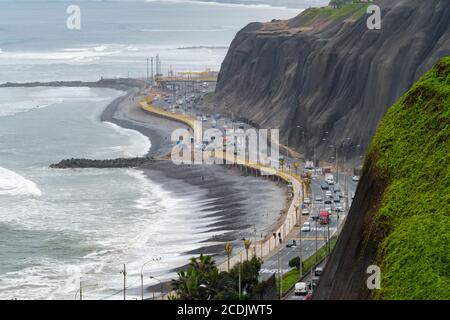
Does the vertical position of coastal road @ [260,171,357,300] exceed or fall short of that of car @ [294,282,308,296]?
it falls short

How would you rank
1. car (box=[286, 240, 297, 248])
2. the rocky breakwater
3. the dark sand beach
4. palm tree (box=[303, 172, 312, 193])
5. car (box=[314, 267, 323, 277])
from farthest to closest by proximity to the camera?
1. the rocky breakwater
2. palm tree (box=[303, 172, 312, 193])
3. the dark sand beach
4. car (box=[286, 240, 297, 248])
5. car (box=[314, 267, 323, 277])

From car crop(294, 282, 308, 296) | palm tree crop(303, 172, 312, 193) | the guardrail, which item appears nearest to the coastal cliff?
car crop(294, 282, 308, 296)

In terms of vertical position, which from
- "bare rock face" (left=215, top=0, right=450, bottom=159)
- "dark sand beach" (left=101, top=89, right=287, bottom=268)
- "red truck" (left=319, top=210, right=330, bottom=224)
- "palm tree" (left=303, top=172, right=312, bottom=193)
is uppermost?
"bare rock face" (left=215, top=0, right=450, bottom=159)

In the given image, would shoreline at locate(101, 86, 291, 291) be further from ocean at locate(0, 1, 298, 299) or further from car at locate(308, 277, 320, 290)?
car at locate(308, 277, 320, 290)

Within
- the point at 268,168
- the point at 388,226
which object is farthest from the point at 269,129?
the point at 388,226

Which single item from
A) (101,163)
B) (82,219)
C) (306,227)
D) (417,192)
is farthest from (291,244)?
(101,163)

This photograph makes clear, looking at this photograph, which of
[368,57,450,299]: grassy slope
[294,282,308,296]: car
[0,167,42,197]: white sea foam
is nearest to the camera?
[368,57,450,299]: grassy slope

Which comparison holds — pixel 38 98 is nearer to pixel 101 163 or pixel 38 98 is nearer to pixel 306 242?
pixel 101 163
